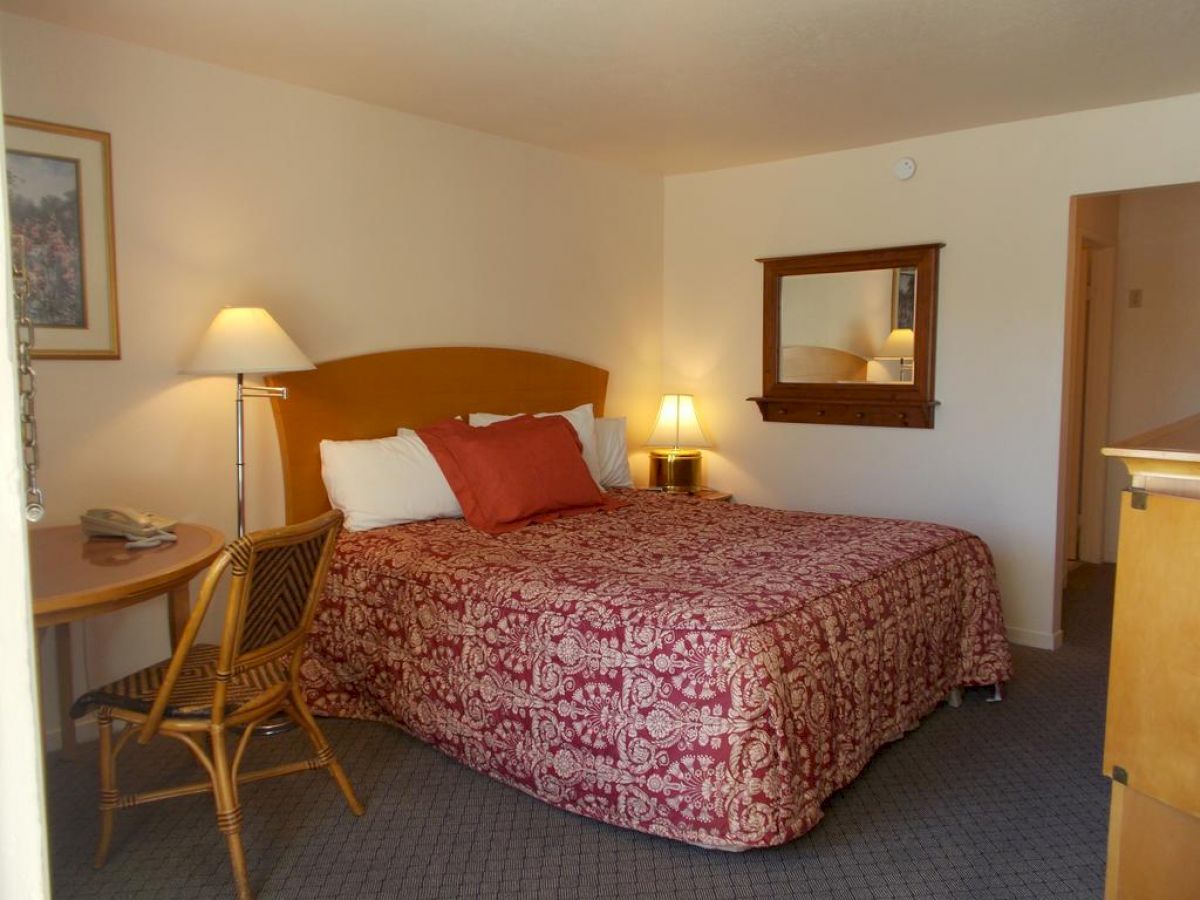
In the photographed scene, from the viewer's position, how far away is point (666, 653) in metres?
2.39

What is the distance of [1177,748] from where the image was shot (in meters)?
1.58

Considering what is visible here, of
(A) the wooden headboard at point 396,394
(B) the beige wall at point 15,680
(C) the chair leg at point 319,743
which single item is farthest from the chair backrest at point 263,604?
(B) the beige wall at point 15,680

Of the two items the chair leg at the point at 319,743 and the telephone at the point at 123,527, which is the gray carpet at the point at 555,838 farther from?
the telephone at the point at 123,527

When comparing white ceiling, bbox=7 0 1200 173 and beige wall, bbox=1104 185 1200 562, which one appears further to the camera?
beige wall, bbox=1104 185 1200 562

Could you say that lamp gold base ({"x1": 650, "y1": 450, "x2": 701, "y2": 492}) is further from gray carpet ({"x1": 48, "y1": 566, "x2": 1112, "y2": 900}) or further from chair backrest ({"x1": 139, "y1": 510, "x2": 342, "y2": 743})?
chair backrest ({"x1": 139, "y1": 510, "x2": 342, "y2": 743})

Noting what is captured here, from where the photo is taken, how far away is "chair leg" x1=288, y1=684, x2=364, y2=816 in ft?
8.33

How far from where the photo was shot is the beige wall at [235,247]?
304 cm

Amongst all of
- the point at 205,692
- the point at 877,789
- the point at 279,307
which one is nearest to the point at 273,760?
the point at 205,692

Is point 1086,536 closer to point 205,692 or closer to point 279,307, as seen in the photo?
point 279,307

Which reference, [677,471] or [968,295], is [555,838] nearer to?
[677,471]

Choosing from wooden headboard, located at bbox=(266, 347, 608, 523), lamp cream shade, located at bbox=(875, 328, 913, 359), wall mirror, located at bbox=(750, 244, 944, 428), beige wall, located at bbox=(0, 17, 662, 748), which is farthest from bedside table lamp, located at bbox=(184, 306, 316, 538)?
lamp cream shade, located at bbox=(875, 328, 913, 359)

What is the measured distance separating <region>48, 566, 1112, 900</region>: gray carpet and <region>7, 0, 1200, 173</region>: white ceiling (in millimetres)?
2348

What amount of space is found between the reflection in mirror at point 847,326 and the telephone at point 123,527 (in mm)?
3258

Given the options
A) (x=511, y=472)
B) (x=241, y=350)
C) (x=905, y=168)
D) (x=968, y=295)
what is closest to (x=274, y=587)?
(x=241, y=350)
